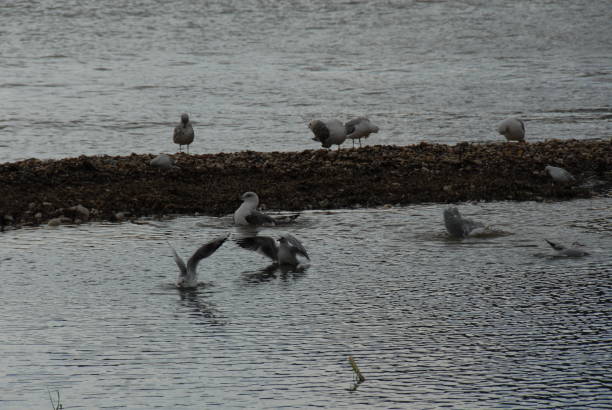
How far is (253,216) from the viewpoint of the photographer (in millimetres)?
8516

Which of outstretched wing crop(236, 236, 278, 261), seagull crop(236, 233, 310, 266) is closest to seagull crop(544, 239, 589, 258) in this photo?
seagull crop(236, 233, 310, 266)

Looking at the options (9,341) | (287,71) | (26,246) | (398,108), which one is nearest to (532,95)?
(398,108)

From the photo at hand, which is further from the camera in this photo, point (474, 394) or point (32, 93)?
point (32, 93)

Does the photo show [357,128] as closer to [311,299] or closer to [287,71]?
[311,299]

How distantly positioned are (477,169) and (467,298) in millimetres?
4506

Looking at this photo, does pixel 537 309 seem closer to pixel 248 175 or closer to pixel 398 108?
pixel 248 175

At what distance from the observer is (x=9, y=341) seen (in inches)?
221

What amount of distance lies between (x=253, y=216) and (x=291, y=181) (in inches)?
70.9

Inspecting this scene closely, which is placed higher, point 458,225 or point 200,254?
point 200,254

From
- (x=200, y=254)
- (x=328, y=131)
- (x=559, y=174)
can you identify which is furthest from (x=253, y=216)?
(x=328, y=131)

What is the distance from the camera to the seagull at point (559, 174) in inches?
396

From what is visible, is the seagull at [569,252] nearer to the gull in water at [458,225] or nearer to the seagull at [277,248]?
the gull in water at [458,225]

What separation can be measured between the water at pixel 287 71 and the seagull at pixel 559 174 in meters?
4.04

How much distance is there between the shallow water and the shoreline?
755 mm
